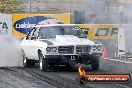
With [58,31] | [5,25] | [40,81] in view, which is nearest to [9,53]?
[58,31]

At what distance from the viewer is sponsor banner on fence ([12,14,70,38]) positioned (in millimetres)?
28062

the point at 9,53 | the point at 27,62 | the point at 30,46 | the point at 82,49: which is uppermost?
the point at 82,49

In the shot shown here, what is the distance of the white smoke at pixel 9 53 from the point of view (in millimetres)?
18109

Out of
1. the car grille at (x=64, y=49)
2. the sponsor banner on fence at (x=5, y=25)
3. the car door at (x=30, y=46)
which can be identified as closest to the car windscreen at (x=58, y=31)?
the car door at (x=30, y=46)

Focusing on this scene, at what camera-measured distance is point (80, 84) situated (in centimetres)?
1092

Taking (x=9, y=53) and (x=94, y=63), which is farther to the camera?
(x=9, y=53)

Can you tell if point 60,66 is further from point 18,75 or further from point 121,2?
point 121,2

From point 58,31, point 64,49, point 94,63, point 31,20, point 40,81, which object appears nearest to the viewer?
point 40,81

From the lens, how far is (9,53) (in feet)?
59.8

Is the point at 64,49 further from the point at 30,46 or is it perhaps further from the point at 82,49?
the point at 30,46

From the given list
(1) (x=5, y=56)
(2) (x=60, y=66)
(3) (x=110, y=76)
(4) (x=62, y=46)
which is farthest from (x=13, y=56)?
(3) (x=110, y=76)

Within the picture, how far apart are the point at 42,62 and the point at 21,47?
2.78 metres

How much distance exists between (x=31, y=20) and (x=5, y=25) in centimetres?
Result: 152

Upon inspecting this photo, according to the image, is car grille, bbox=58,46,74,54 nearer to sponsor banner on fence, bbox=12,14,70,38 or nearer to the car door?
the car door
